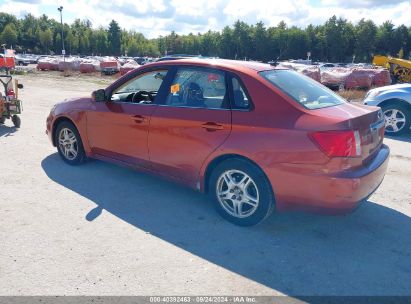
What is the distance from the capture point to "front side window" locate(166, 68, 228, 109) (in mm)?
3900

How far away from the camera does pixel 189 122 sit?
3.99 meters

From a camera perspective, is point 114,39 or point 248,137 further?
point 114,39

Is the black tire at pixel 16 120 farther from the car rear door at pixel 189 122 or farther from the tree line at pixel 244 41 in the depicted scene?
the tree line at pixel 244 41

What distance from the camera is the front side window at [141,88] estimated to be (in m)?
4.53

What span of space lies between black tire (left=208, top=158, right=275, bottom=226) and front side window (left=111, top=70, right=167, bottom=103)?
1.37 m

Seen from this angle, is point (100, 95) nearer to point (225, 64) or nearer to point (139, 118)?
point (139, 118)

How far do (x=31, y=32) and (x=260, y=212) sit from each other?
5088 inches

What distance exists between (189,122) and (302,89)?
1.28 meters

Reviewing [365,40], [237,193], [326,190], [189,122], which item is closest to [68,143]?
[189,122]

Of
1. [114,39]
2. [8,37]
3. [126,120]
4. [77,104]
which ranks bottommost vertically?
[126,120]

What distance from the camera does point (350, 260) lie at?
327cm

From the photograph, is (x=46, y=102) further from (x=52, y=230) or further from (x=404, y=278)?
(x=404, y=278)

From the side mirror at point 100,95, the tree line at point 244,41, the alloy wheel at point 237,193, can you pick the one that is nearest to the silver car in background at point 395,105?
the alloy wheel at point 237,193

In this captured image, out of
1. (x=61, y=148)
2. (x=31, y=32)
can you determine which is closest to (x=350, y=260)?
(x=61, y=148)
